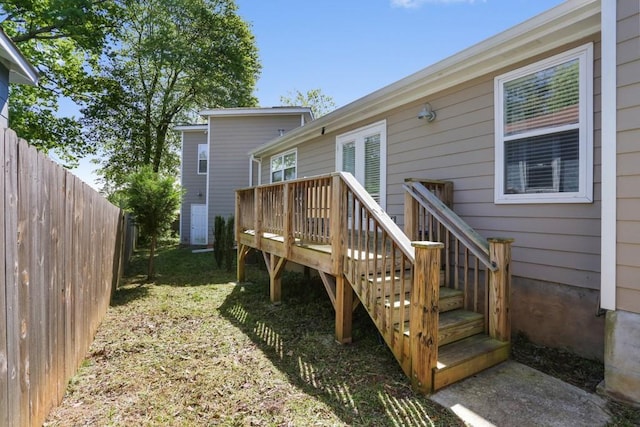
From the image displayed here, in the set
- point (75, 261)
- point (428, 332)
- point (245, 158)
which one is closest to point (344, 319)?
point (428, 332)

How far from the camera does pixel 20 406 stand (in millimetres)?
1792

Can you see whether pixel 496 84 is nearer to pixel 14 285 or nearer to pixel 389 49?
pixel 14 285

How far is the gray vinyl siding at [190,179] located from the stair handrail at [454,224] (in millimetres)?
12882

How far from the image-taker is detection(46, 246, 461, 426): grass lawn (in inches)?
96.8

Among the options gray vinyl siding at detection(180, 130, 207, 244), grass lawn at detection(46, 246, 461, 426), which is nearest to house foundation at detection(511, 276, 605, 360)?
grass lawn at detection(46, 246, 461, 426)

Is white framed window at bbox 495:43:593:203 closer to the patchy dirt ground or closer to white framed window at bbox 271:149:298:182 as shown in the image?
the patchy dirt ground

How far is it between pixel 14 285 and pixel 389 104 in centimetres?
514

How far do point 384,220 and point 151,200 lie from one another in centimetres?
587

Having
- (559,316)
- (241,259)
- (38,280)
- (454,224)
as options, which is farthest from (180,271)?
(559,316)

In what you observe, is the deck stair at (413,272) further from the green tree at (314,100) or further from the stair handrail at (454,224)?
the green tree at (314,100)

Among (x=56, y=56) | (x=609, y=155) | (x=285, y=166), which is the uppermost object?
(x=56, y=56)

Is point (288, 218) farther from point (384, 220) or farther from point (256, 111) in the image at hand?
point (256, 111)

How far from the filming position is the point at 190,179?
1513cm

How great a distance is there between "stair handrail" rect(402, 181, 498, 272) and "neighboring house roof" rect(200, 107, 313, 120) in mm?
9428
